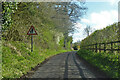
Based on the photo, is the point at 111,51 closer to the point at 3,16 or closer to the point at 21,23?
the point at 3,16

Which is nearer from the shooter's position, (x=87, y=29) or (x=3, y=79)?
(x=3, y=79)

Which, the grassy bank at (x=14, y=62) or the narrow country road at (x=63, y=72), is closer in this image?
the grassy bank at (x=14, y=62)

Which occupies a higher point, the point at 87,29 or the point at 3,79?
the point at 87,29

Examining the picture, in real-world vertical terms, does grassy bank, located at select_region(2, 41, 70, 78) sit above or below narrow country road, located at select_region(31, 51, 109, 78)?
above

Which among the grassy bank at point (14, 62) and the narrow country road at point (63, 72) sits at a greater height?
the grassy bank at point (14, 62)

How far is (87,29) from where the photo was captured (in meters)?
94.3

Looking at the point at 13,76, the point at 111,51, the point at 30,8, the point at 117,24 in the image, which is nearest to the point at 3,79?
the point at 13,76

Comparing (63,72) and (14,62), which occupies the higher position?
(14,62)

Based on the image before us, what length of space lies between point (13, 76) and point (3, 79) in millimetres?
737

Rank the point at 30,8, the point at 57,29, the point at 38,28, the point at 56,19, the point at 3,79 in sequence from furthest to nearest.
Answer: the point at 57,29 → the point at 56,19 → the point at 38,28 → the point at 30,8 → the point at 3,79

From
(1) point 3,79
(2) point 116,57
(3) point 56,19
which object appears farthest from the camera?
(3) point 56,19

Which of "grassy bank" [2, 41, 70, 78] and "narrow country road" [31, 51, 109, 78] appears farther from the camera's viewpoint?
"narrow country road" [31, 51, 109, 78]

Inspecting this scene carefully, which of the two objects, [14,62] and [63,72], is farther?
[14,62]

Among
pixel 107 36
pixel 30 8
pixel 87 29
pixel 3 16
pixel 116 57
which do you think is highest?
pixel 87 29
